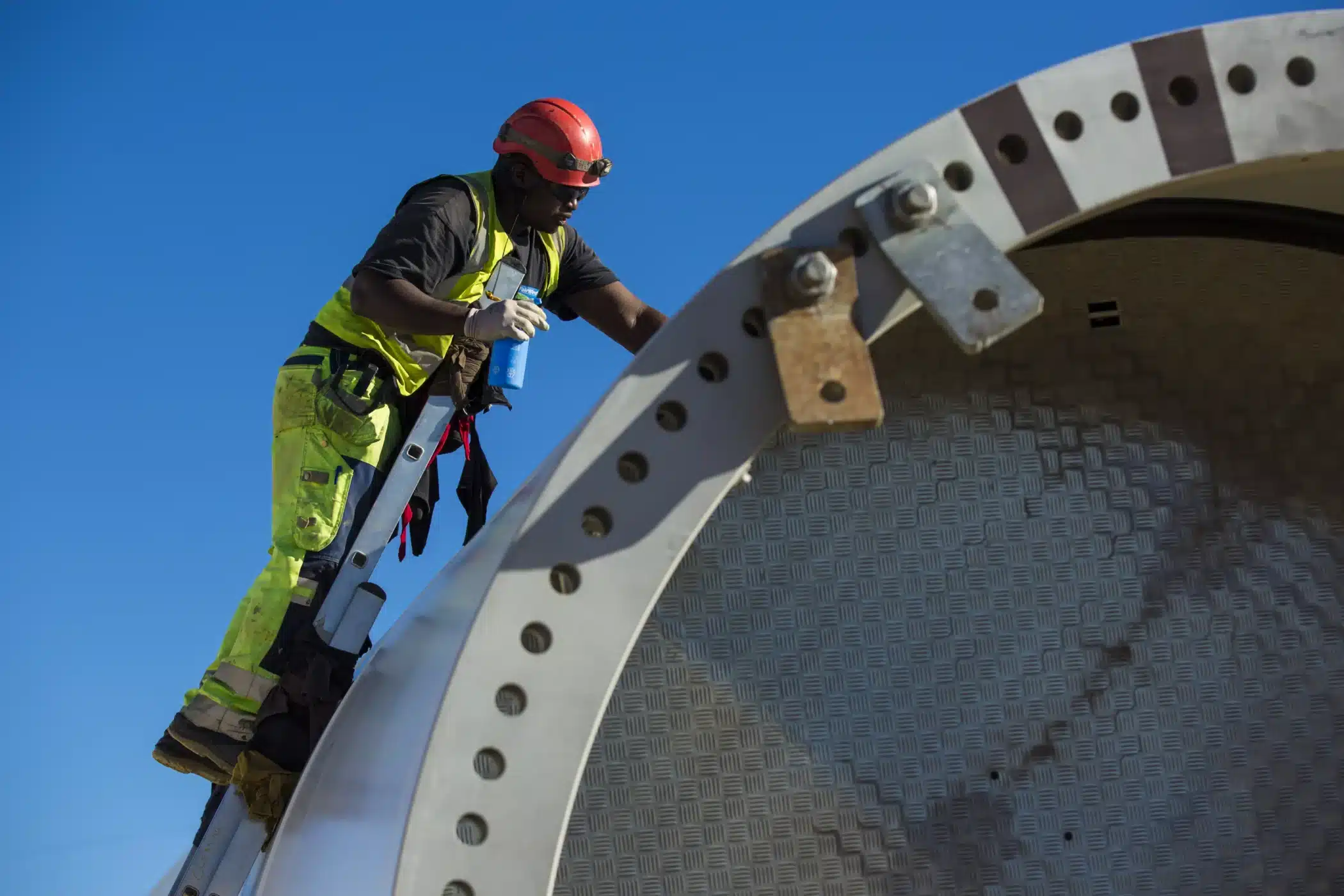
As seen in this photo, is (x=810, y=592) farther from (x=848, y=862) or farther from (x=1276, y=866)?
(x=1276, y=866)

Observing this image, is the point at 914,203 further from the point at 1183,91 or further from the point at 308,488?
the point at 308,488

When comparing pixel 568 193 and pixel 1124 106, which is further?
pixel 568 193

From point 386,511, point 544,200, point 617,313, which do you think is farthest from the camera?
point 617,313

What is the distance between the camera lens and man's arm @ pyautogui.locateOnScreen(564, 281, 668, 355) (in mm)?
3828

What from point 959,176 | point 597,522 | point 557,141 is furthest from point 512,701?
point 557,141

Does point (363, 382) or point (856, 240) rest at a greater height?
point (363, 382)

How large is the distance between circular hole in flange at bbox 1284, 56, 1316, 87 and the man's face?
195 cm

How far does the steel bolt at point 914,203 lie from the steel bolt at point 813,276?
0.11m

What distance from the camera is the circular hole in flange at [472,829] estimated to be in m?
1.58

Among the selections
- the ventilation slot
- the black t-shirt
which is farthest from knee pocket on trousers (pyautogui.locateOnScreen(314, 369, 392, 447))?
the ventilation slot

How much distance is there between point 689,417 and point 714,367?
0.22 feet

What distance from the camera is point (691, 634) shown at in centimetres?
215

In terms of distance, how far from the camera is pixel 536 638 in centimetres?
163

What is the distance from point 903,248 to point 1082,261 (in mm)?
728
